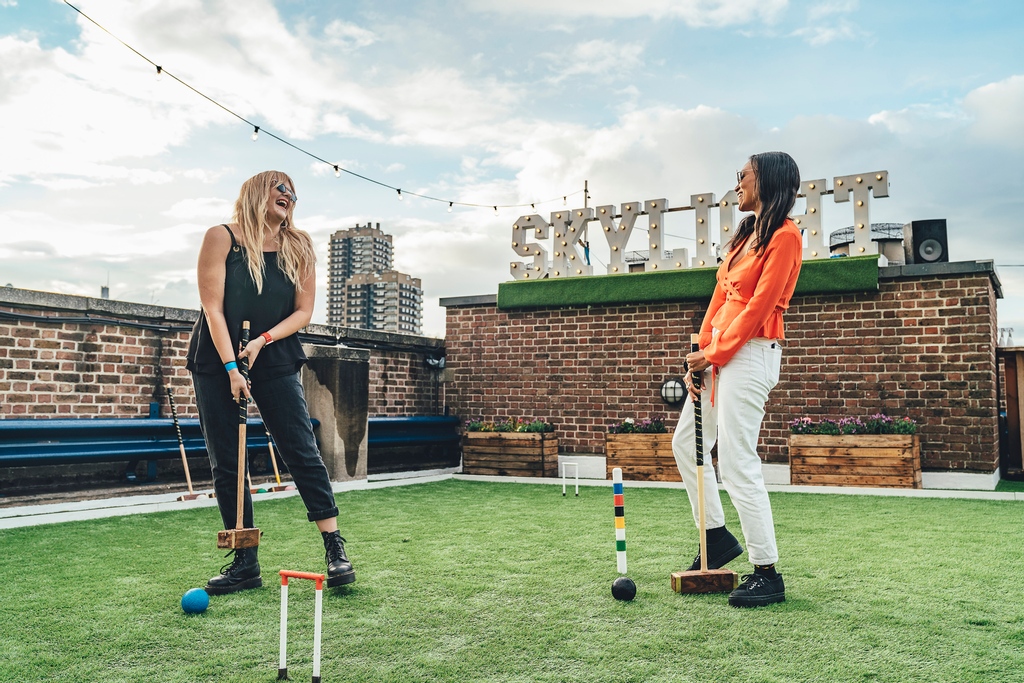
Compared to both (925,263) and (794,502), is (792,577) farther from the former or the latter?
(925,263)

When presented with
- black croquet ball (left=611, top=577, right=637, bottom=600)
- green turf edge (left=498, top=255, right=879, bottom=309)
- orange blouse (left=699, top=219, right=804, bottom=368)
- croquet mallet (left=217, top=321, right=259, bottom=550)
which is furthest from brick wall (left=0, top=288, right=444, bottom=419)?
orange blouse (left=699, top=219, right=804, bottom=368)

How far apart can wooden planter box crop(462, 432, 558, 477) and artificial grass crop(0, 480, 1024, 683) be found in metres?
3.82

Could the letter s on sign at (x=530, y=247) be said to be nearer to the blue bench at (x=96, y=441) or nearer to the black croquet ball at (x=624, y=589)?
the blue bench at (x=96, y=441)

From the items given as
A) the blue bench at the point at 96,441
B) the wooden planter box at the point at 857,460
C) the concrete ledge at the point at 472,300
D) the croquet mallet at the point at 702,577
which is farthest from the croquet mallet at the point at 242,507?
Answer: the concrete ledge at the point at 472,300

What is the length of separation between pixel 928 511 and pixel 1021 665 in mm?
3928

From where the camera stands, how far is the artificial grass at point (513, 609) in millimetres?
2260

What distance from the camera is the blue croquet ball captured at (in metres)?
2.85

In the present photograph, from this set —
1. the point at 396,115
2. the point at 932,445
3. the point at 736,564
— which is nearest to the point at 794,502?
the point at 932,445

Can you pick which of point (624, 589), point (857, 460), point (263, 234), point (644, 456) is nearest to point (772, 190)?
point (624, 589)

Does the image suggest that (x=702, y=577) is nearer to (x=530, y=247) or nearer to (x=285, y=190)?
(x=285, y=190)

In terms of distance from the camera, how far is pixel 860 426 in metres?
7.51

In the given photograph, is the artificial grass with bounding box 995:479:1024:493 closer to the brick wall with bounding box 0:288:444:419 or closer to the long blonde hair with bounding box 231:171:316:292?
the long blonde hair with bounding box 231:171:316:292

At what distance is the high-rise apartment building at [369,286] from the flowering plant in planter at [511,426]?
48.6 meters

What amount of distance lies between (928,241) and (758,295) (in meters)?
6.49
